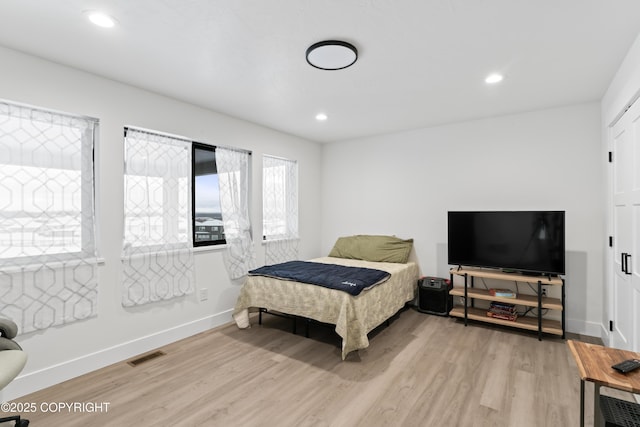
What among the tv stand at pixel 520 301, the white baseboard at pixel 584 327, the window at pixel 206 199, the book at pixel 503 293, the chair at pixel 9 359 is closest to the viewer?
the chair at pixel 9 359

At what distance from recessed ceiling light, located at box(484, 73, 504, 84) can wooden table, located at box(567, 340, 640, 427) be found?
221 cm

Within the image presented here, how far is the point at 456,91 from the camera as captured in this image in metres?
3.10

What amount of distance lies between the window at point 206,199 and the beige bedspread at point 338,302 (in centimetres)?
73

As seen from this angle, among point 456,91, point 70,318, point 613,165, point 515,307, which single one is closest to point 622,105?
point 613,165

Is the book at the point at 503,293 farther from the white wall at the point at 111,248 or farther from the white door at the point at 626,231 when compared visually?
the white wall at the point at 111,248

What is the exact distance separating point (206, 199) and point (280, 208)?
119 centimetres

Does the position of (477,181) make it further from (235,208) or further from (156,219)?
(156,219)

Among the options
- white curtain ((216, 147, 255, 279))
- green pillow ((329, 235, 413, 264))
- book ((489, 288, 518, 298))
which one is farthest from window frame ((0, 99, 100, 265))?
book ((489, 288, 518, 298))

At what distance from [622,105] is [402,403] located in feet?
9.45

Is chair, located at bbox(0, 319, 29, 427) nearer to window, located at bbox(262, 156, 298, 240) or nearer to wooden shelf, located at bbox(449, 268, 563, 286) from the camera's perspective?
window, located at bbox(262, 156, 298, 240)

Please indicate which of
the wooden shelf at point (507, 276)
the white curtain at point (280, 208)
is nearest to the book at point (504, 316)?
the wooden shelf at point (507, 276)

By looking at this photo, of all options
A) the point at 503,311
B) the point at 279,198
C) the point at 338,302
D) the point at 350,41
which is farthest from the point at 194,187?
the point at 503,311

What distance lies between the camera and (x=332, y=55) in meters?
2.32

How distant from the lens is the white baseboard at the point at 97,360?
2295 mm
